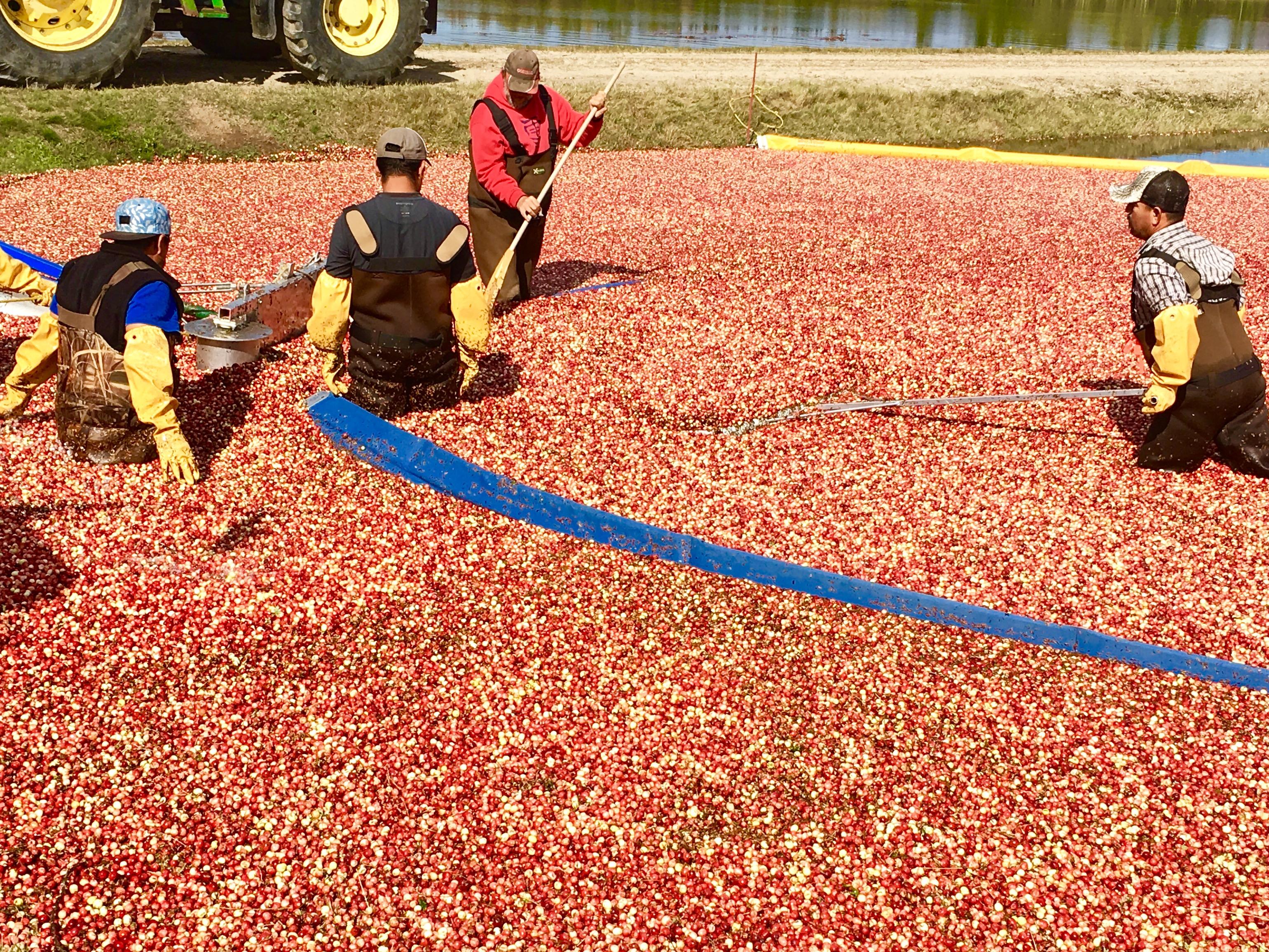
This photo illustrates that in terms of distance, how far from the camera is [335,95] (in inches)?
614

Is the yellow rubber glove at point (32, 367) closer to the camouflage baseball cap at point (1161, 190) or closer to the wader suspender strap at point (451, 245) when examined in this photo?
the wader suspender strap at point (451, 245)

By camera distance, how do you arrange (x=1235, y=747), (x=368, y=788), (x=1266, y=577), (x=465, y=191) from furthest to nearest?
(x=465, y=191) → (x=1266, y=577) → (x=1235, y=747) → (x=368, y=788)

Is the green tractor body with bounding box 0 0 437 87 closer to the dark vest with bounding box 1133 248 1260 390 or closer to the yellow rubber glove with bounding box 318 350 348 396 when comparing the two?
the yellow rubber glove with bounding box 318 350 348 396

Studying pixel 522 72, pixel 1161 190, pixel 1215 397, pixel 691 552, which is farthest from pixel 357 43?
pixel 1215 397

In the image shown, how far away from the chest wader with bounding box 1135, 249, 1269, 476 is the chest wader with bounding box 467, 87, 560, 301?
15.2 feet

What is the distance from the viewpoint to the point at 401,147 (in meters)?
5.89

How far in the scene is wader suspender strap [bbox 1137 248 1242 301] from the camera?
5.80 metres

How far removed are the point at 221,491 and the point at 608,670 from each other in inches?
101

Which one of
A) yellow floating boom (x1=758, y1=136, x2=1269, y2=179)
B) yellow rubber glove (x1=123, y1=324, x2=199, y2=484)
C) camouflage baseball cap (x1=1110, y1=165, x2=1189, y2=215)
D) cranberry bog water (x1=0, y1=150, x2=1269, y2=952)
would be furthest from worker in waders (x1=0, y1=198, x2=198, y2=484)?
yellow floating boom (x1=758, y1=136, x2=1269, y2=179)

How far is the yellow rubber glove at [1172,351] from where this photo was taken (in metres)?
5.74

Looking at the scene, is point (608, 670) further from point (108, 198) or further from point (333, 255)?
point (108, 198)

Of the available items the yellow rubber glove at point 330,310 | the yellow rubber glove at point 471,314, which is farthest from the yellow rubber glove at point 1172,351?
the yellow rubber glove at point 330,310

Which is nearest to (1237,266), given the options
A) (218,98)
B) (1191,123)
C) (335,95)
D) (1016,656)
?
(1016,656)

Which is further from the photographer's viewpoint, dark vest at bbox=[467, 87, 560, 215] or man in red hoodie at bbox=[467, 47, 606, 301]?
dark vest at bbox=[467, 87, 560, 215]
